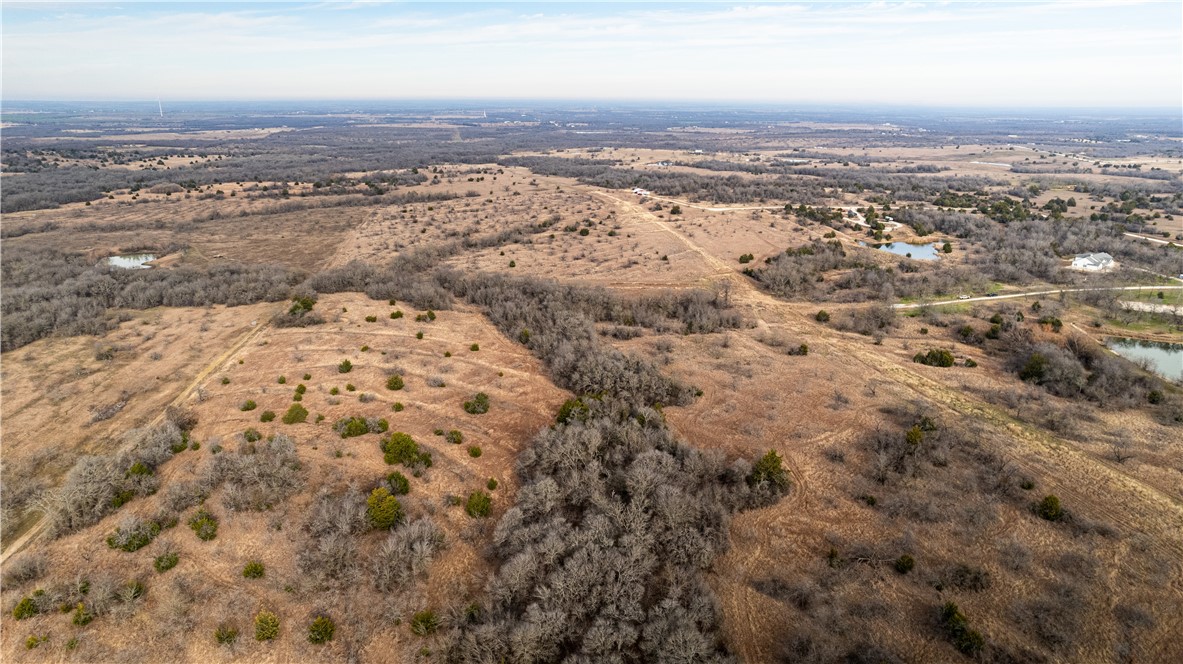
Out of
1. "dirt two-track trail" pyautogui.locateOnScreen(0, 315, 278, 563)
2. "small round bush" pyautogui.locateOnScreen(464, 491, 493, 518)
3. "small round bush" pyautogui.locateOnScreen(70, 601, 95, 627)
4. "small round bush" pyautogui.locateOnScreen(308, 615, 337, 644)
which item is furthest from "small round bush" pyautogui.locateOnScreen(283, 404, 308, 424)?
"small round bush" pyautogui.locateOnScreen(308, 615, 337, 644)

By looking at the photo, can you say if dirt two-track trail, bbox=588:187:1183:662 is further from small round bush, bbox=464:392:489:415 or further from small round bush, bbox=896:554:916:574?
small round bush, bbox=464:392:489:415

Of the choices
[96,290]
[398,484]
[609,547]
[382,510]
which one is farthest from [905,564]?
[96,290]

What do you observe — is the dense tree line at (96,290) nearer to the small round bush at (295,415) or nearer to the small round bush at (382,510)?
the small round bush at (295,415)

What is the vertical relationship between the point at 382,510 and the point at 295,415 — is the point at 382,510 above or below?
below

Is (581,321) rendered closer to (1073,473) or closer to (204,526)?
(204,526)

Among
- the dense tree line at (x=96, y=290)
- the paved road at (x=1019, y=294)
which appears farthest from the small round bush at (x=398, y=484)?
the paved road at (x=1019, y=294)

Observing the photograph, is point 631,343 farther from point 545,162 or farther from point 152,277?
point 545,162
